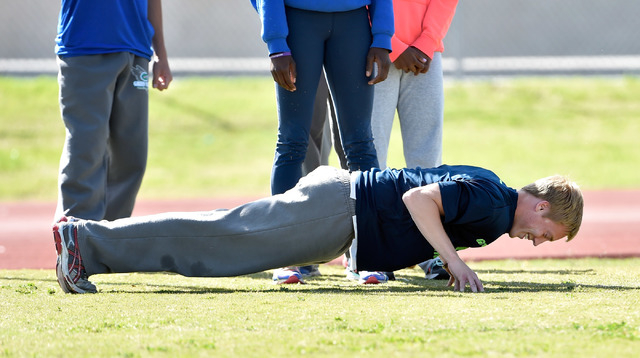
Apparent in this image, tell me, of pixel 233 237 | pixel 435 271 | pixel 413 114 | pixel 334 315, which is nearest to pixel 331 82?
pixel 413 114

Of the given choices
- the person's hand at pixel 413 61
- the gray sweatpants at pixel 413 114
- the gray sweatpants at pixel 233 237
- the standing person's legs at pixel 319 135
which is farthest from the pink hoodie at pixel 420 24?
the gray sweatpants at pixel 233 237

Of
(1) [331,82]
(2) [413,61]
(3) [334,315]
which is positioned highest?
(2) [413,61]

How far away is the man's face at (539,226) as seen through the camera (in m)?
3.63

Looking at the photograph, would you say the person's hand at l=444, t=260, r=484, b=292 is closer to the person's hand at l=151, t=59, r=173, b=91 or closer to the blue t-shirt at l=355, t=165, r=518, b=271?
the blue t-shirt at l=355, t=165, r=518, b=271

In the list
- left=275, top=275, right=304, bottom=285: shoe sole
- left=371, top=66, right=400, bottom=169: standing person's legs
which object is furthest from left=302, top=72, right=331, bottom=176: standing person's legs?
left=275, top=275, right=304, bottom=285: shoe sole

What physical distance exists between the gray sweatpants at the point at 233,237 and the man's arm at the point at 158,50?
1447mm

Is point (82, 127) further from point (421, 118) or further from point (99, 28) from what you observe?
point (421, 118)

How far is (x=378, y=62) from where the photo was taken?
4.12 metres

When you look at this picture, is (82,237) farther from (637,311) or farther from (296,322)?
(637,311)

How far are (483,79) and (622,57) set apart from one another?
216 cm

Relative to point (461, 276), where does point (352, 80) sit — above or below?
above

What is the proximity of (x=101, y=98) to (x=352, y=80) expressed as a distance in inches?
51.8

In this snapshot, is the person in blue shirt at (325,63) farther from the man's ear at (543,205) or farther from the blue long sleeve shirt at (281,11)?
the man's ear at (543,205)

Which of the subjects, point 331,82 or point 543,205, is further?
point 331,82
